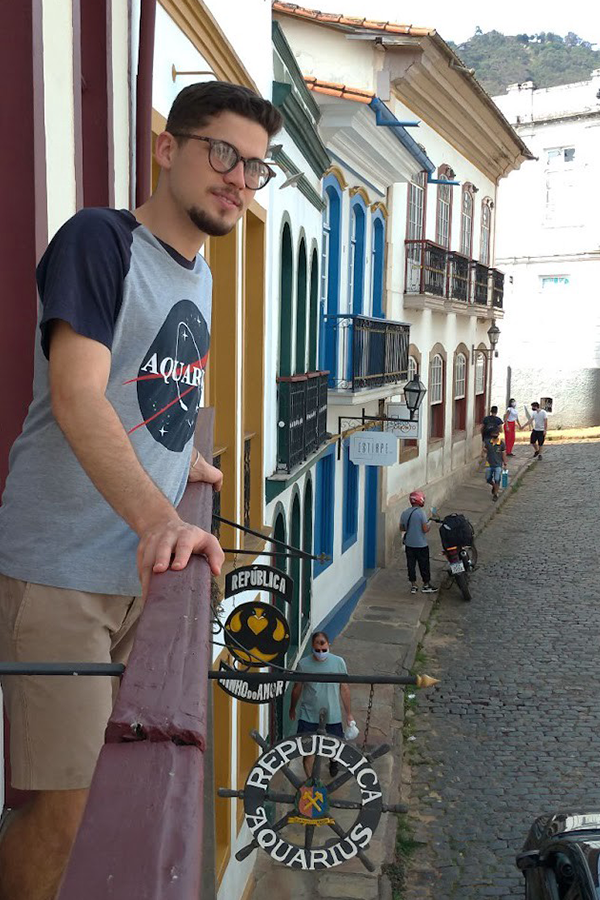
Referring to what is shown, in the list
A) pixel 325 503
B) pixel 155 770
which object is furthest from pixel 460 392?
pixel 155 770

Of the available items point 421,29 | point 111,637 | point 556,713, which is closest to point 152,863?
point 111,637

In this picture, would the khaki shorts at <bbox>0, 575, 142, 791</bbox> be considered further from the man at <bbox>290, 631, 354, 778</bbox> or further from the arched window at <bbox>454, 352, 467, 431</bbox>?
the arched window at <bbox>454, 352, 467, 431</bbox>

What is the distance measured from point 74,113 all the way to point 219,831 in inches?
237

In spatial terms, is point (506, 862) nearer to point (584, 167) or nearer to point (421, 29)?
point (421, 29)

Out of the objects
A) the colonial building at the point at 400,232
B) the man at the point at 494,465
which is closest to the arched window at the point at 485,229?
the colonial building at the point at 400,232

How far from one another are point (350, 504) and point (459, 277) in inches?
312

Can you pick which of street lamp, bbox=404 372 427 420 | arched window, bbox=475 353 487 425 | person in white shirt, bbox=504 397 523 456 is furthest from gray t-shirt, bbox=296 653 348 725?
person in white shirt, bbox=504 397 523 456

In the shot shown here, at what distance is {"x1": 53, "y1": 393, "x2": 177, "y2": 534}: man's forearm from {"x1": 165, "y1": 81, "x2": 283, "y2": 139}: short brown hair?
70cm

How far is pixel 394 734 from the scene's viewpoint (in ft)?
35.6

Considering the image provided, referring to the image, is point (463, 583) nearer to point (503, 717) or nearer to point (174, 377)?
point (503, 717)

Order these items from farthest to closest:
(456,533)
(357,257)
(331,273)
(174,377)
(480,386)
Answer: (480,386) → (357,257) → (456,533) → (331,273) → (174,377)

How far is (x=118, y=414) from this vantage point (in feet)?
7.09

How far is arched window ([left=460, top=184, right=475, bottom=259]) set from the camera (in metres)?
24.7

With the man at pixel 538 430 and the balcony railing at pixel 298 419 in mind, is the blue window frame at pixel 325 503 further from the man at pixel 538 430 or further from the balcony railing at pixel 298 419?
the man at pixel 538 430
